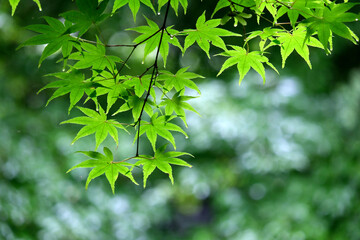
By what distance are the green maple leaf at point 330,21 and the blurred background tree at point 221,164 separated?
2.52 metres

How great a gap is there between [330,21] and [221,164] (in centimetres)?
317

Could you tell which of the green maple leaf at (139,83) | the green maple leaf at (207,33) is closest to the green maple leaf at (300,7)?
the green maple leaf at (207,33)

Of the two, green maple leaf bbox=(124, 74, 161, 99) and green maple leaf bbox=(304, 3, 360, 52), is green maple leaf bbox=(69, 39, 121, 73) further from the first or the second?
green maple leaf bbox=(304, 3, 360, 52)

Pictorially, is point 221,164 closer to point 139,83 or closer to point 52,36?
point 139,83

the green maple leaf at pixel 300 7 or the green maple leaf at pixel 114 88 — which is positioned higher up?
the green maple leaf at pixel 300 7

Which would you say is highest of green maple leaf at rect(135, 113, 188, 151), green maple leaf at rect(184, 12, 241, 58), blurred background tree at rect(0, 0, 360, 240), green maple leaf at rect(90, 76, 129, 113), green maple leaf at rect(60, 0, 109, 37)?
green maple leaf at rect(60, 0, 109, 37)

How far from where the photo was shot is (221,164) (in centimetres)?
381

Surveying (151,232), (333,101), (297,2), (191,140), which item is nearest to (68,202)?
(151,232)

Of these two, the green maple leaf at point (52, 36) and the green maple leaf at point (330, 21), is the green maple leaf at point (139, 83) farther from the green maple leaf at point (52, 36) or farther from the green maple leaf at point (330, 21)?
the green maple leaf at point (330, 21)

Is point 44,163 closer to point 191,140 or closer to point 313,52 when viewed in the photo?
point 191,140

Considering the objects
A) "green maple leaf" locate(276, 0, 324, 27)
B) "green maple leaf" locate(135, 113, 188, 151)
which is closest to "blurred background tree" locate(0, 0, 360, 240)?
"green maple leaf" locate(135, 113, 188, 151)

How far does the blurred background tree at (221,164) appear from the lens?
307 centimetres

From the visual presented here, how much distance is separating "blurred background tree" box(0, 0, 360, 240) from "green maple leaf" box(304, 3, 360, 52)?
2.52 meters

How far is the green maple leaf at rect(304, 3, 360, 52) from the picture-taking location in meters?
0.70
